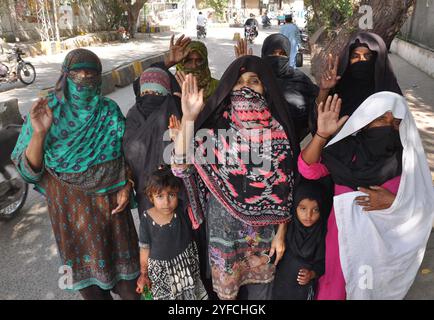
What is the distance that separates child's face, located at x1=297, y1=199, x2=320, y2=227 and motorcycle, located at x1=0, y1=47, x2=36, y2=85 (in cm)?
1002

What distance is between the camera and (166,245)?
2.00 m

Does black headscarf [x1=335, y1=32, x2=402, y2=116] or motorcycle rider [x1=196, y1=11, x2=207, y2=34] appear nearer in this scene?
black headscarf [x1=335, y1=32, x2=402, y2=116]

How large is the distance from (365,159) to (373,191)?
0.17 metres

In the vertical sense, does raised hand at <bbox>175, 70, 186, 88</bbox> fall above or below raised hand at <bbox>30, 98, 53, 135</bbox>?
above

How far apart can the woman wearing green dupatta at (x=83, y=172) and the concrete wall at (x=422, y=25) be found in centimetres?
1120

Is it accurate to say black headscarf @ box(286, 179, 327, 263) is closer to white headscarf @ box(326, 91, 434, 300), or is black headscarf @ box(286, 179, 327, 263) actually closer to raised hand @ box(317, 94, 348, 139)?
white headscarf @ box(326, 91, 434, 300)

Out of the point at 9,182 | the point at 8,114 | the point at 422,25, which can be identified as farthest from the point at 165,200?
the point at 422,25

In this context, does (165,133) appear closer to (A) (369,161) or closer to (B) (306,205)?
(B) (306,205)

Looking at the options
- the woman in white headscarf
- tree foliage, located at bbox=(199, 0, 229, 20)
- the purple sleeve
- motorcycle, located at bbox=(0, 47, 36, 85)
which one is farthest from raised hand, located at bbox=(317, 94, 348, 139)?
tree foliage, located at bbox=(199, 0, 229, 20)

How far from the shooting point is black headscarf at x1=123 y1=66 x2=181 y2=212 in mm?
2041
